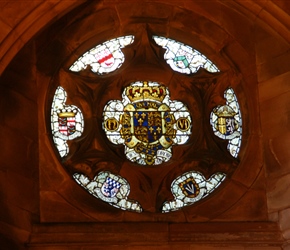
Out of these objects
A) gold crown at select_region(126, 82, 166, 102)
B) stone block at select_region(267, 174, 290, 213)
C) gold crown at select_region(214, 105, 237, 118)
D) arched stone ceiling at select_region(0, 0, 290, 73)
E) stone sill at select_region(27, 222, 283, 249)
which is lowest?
stone sill at select_region(27, 222, 283, 249)

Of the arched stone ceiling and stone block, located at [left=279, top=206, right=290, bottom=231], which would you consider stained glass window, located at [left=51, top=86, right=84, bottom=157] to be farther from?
stone block, located at [left=279, top=206, right=290, bottom=231]

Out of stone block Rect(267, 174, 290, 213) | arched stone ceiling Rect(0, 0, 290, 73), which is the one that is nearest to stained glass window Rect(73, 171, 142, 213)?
stone block Rect(267, 174, 290, 213)

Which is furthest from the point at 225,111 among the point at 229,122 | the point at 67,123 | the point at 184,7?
the point at 67,123

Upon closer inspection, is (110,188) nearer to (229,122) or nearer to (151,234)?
(151,234)

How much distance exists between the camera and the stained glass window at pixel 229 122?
14.7 metres

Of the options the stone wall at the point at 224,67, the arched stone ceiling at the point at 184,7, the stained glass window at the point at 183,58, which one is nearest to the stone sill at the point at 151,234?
the stone wall at the point at 224,67

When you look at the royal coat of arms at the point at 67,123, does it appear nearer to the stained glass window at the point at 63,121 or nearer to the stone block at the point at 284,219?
the stained glass window at the point at 63,121

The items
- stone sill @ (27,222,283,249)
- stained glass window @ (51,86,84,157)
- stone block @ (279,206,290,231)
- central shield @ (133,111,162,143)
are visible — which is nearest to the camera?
stone sill @ (27,222,283,249)

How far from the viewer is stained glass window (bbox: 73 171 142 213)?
14430 millimetres

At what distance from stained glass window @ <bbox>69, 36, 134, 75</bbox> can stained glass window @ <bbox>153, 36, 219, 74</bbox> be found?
355 millimetres

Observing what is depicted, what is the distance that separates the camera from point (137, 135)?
579 inches

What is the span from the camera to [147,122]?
14773 mm

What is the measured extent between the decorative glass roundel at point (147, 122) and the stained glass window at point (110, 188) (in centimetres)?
27

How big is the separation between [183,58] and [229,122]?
0.81 metres
